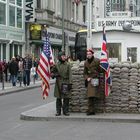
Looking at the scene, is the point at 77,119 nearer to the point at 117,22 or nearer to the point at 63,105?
the point at 63,105

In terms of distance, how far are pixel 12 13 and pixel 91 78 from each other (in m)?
28.8

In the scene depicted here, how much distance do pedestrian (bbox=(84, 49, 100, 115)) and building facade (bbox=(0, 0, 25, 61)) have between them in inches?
969

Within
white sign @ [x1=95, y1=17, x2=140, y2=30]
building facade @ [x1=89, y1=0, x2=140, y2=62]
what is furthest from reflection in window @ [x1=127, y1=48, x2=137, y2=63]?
white sign @ [x1=95, y1=17, x2=140, y2=30]

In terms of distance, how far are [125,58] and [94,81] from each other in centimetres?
375

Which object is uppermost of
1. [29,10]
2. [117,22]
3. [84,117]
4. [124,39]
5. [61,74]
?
[29,10]

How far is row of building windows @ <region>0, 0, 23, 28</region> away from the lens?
41.3 meters

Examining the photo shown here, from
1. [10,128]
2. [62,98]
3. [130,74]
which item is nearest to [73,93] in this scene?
[62,98]

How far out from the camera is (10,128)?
14.3 meters

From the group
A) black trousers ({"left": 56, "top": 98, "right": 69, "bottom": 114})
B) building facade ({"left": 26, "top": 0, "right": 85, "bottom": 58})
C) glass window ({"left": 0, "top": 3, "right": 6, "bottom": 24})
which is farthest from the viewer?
building facade ({"left": 26, "top": 0, "right": 85, "bottom": 58})

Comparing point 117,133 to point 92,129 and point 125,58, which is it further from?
point 125,58

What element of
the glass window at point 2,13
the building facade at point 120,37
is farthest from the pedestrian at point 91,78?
the glass window at point 2,13

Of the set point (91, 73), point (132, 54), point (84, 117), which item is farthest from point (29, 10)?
→ point (84, 117)

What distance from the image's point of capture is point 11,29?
42.7 m

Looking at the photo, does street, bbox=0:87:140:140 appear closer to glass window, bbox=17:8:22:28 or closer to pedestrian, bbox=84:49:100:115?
pedestrian, bbox=84:49:100:115
